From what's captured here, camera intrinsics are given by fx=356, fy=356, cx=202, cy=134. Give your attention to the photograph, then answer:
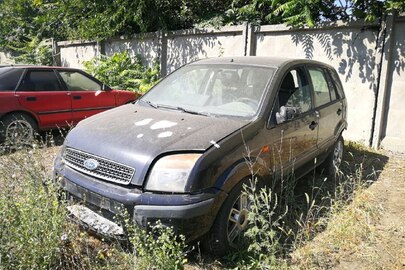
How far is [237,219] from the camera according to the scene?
3.11m

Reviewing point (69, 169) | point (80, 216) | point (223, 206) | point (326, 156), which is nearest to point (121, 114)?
point (69, 169)

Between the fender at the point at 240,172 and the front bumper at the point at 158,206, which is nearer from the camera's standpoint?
the front bumper at the point at 158,206

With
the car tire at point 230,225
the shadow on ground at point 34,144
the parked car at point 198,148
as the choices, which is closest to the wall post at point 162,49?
the shadow on ground at point 34,144

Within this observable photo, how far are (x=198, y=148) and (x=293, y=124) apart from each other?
1.47 m

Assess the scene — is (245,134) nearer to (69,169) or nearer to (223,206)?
(223,206)

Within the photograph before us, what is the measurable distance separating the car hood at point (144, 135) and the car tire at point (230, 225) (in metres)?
0.49

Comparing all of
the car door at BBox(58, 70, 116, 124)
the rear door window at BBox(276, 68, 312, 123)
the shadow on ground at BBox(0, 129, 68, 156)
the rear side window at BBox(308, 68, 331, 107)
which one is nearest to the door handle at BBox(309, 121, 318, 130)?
the rear door window at BBox(276, 68, 312, 123)

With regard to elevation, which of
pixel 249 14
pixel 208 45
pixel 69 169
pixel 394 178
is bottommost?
pixel 394 178

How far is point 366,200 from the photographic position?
14.2 feet

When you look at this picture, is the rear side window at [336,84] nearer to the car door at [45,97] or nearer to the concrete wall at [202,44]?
the concrete wall at [202,44]

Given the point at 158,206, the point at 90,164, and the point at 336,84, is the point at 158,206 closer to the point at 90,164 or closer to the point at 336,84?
the point at 90,164

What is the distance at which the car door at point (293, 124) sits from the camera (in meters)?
3.60

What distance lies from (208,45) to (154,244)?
7.15 metres

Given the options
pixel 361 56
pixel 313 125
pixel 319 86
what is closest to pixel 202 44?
pixel 361 56
